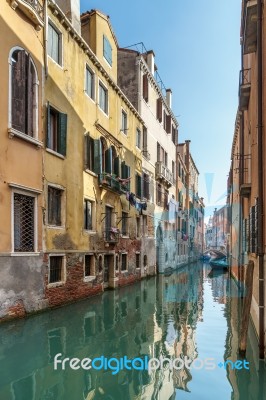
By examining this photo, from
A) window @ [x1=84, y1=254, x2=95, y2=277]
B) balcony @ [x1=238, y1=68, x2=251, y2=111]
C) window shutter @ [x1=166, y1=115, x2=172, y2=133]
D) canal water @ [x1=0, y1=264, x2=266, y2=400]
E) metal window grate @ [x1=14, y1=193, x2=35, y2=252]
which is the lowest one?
canal water @ [x1=0, y1=264, x2=266, y2=400]

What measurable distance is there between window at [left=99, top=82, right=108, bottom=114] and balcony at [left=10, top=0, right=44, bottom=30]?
461 cm

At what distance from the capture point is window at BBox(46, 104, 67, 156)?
1034 cm

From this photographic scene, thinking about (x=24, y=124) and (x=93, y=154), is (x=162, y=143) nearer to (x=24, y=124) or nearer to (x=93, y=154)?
(x=93, y=154)

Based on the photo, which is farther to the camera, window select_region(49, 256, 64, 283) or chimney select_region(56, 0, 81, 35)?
chimney select_region(56, 0, 81, 35)

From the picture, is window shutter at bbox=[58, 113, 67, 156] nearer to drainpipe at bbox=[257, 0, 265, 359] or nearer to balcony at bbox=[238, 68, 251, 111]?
balcony at bbox=[238, 68, 251, 111]

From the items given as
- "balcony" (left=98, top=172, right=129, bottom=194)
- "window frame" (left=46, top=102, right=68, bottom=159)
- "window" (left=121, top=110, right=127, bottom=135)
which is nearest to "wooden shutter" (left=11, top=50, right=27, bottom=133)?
"window frame" (left=46, top=102, right=68, bottom=159)

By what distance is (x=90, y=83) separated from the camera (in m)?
13.0

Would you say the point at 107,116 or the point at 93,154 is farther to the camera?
the point at 107,116

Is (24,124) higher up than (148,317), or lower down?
higher up

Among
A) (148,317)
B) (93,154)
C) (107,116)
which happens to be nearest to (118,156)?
(107,116)

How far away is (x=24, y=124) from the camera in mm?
8711

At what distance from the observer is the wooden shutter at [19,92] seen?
27.4 ft

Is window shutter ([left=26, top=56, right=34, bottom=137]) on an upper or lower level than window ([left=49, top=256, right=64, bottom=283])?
upper

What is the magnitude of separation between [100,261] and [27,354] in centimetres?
759
